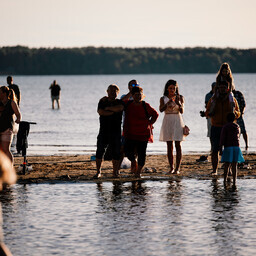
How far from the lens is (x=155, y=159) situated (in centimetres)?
1573

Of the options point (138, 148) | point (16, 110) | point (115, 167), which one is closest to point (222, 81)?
point (138, 148)

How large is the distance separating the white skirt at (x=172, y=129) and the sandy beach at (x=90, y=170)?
26.1 inches

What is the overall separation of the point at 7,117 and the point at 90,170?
217 centimetres

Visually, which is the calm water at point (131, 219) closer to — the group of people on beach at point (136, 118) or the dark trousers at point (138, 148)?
the dark trousers at point (138, 148)

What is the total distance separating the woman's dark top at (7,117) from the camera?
12227 millimetres

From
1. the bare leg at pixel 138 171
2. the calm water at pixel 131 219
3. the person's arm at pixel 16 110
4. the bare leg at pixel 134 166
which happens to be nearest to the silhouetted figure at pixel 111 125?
the bare leg at pixel 138 171

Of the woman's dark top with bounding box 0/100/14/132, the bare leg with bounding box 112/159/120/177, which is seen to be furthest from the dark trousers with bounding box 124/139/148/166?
the woman's dark top with bounding box 0/100/14/132

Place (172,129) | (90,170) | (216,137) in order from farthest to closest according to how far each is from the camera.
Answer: (90,170), (172,129), (216,137)

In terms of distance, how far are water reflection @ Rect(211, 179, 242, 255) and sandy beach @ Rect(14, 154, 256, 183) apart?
1.57 m

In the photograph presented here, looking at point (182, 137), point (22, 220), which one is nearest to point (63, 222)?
point (22, 220)

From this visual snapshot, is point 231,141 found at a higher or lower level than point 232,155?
higher

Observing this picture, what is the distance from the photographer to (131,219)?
8859 mm

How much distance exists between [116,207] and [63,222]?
1152 mm

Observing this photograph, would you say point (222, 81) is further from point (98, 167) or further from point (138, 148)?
point (98, 167)
